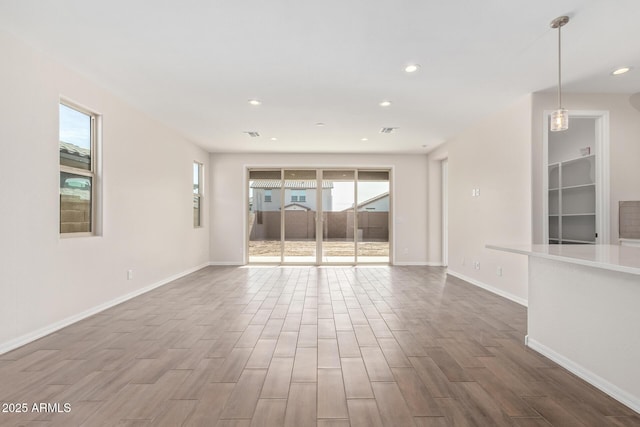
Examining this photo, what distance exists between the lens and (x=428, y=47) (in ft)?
9.66

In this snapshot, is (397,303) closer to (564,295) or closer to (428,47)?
(564,295)

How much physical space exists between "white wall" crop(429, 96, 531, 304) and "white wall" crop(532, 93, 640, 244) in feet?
0.31

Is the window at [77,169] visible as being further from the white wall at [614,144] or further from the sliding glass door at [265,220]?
the white wall at [614,144]

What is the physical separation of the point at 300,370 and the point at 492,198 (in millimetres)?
3965

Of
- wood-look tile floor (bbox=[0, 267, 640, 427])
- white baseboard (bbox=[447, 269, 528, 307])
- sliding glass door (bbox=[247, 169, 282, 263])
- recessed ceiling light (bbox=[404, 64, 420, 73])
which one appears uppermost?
recessed ceiling light (bbox=[404, 64, 420, 73])

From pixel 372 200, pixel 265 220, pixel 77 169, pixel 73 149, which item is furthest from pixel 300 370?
pixel 372 200

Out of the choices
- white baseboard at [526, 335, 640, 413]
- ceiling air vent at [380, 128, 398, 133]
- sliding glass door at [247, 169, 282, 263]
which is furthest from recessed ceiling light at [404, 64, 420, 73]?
sliding glass door at [247, 169, 282, 263]

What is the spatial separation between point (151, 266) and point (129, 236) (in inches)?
30.8

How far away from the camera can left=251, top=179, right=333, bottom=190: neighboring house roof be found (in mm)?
7824

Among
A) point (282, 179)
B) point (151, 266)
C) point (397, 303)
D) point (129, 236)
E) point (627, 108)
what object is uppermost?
point (627, 108)

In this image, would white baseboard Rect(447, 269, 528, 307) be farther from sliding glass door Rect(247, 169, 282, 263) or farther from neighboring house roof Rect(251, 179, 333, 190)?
sliding glass door Rect(247, 169, 282, 263)

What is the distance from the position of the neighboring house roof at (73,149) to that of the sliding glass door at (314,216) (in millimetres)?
4145

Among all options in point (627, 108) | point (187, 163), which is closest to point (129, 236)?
point (187, 163)

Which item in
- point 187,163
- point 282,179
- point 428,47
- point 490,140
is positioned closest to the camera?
point 428,47
